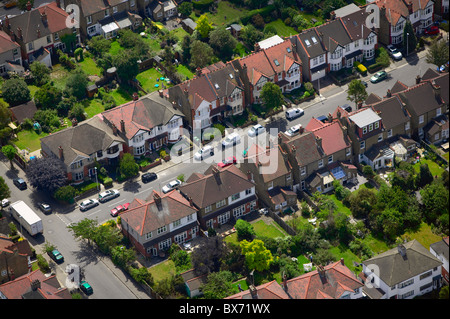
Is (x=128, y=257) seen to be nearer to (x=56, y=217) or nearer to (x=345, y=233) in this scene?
(x=56, y=217)

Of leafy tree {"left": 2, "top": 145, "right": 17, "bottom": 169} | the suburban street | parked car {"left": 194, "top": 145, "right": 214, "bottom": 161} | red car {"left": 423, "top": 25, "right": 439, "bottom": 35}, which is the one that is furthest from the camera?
red car {"left": 423, "top": 25, "right": 439, "bottom": 35}

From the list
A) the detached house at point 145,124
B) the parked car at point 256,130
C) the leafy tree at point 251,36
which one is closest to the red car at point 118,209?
the detached house at point 145,124

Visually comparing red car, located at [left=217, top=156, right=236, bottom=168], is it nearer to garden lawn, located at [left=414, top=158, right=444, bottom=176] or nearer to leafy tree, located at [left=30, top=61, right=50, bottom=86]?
garden lawn, located at [left=414, top=158, right=444, bottom=176]

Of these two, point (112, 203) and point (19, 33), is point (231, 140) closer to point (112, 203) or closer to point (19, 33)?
point (112, 203)

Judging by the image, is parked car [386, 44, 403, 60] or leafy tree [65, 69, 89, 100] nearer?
leafy tree [65, 69, 89, 100]

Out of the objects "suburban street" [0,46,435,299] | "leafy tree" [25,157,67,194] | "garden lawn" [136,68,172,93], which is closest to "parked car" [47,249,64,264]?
"suburban street" [0,46,435,299]
